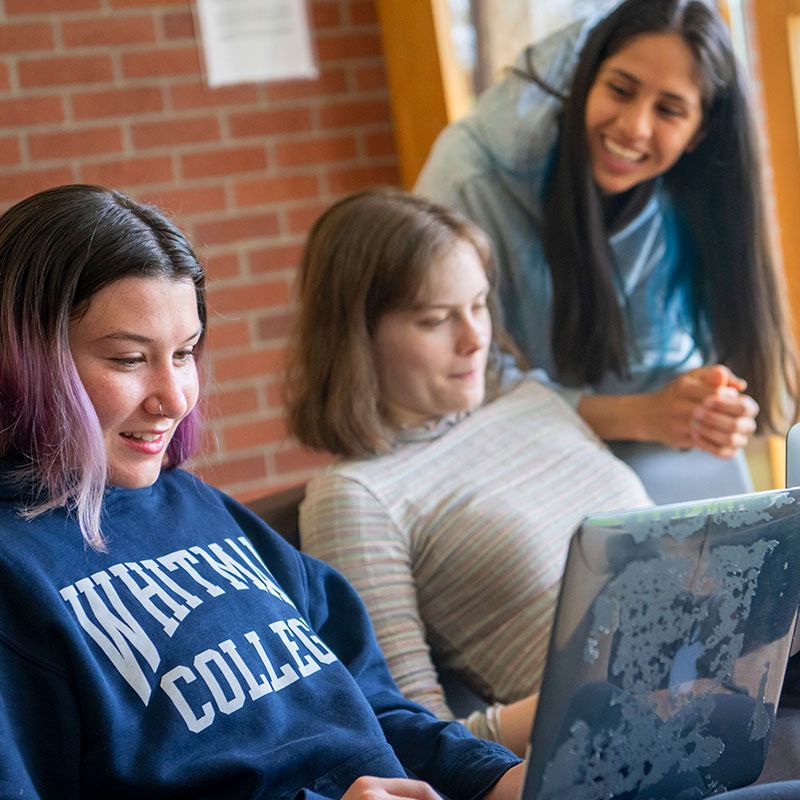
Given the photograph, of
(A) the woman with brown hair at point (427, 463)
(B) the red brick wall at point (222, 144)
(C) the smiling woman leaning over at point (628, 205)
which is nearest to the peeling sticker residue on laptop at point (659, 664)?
(A) the woman with brown hair at point (427, 463)

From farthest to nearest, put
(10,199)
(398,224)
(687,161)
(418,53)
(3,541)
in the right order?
(418,53), (10,199), (687,161), (398,224), (3,541)

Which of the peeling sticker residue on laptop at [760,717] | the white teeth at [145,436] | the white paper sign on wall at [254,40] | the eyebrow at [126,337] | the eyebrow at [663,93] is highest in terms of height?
the white paper sign on wall at [254,40]

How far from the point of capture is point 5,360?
1.02 m

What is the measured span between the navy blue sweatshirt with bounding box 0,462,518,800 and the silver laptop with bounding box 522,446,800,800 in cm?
26

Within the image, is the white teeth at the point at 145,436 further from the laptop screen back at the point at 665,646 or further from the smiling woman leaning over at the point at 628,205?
the smiling woman leaning over at the point at 628,205

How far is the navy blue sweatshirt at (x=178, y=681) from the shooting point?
934 millimetres

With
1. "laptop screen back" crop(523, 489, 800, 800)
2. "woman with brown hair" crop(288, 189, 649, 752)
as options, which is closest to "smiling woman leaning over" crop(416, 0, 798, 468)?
"woman with brown hair" crop(288, 189, 649, 752)

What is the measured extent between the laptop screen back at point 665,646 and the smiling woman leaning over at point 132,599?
21 cm

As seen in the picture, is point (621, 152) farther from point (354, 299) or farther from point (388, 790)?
point (388, 790)

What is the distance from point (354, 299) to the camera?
155cm

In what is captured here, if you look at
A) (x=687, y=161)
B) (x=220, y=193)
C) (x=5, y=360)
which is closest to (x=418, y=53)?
(x=220, y=193)

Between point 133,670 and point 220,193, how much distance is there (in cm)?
191

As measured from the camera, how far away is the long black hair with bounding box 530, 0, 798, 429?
6.42ft

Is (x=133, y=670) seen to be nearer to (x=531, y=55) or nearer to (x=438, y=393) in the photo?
(x=438, y=393)
